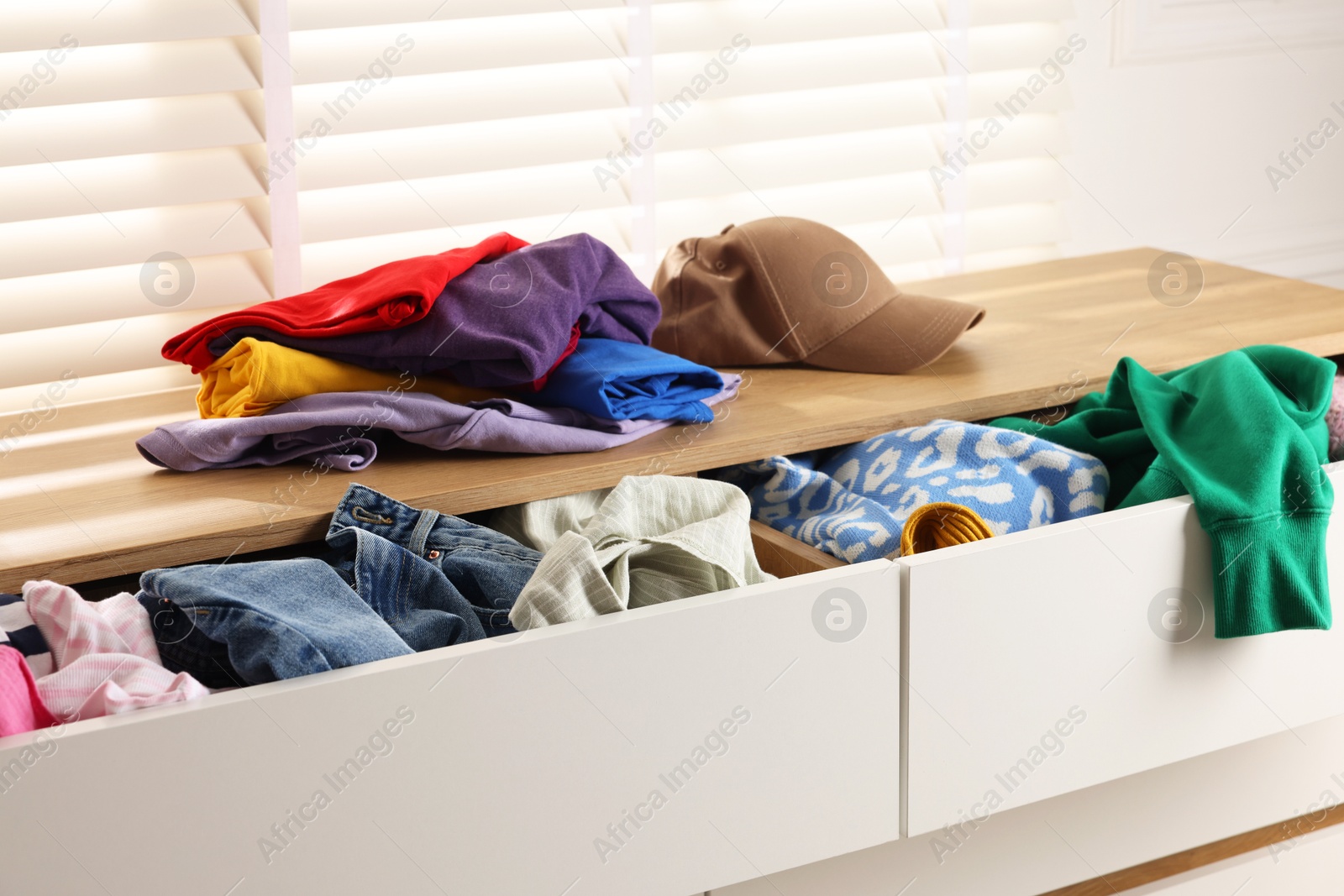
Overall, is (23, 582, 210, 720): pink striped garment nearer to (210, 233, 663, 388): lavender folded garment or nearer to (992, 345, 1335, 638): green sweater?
(210, 233, 663, 388): lavender folded garment

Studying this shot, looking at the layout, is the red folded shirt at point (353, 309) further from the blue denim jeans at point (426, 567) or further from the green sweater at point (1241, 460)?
the green sweater at point (1241, 460)

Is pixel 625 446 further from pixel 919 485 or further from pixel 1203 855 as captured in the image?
pixel 1203 855

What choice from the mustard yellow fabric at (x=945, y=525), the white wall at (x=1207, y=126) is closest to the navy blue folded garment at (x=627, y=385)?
the mustard yellow fabric at (x=945, y=525)

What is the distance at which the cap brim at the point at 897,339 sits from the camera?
1.12m

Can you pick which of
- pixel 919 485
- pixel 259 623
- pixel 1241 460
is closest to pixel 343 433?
pixel 259 623

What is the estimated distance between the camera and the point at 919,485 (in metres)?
0.91

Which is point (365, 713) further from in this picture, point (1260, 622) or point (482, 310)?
point (1260, 622)

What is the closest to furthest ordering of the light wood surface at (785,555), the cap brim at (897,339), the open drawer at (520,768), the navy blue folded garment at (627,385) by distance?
the open drawer at (520,768) < the light wood surface at (785,555) < the navy blue folded garment at (627,385) < the cap brim at (897,339)

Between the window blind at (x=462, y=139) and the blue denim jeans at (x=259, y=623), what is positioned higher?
the window blind at (x=462, y=139)

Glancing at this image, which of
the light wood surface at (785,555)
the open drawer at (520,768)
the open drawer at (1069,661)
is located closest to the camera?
the open drawer at (520,768)

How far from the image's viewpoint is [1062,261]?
157 cm

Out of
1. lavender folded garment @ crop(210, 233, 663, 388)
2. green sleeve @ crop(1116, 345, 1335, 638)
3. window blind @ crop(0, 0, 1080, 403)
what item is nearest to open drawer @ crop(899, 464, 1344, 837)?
green sleeve @ crop(1116, 345, 1335, 638)

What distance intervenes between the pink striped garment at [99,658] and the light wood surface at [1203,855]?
65 centimetres

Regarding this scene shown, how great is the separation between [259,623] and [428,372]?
0.35 metres
